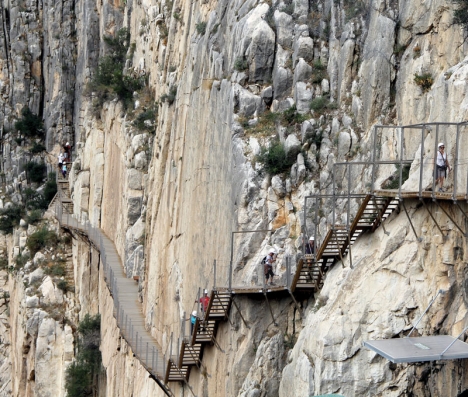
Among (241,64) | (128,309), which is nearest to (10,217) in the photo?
(128,309)

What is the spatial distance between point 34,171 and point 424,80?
137ft

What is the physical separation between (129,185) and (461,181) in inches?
910

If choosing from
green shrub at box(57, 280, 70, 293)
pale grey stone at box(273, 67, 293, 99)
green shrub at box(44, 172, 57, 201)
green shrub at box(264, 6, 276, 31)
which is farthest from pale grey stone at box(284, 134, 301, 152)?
green shrub at box(44, 172, 57, 201)

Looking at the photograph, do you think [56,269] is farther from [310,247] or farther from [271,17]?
[310,247]

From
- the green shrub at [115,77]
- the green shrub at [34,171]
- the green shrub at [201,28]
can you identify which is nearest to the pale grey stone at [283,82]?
the green shrub at [201,28]

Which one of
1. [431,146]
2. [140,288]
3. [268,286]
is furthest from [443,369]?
[140,288]

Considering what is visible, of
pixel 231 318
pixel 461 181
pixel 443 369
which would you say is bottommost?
pixel 443 369

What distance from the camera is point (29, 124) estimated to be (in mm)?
58625

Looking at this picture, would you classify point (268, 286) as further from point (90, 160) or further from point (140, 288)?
point (90, 160)

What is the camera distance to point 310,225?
71.2 feet

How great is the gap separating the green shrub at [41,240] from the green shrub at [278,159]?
30.0 metres

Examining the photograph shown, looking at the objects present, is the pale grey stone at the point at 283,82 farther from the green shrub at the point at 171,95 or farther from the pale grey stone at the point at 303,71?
the green shrub at the point at 171,95

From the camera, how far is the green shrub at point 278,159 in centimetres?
2247

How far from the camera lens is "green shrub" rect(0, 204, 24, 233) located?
55688 mm
